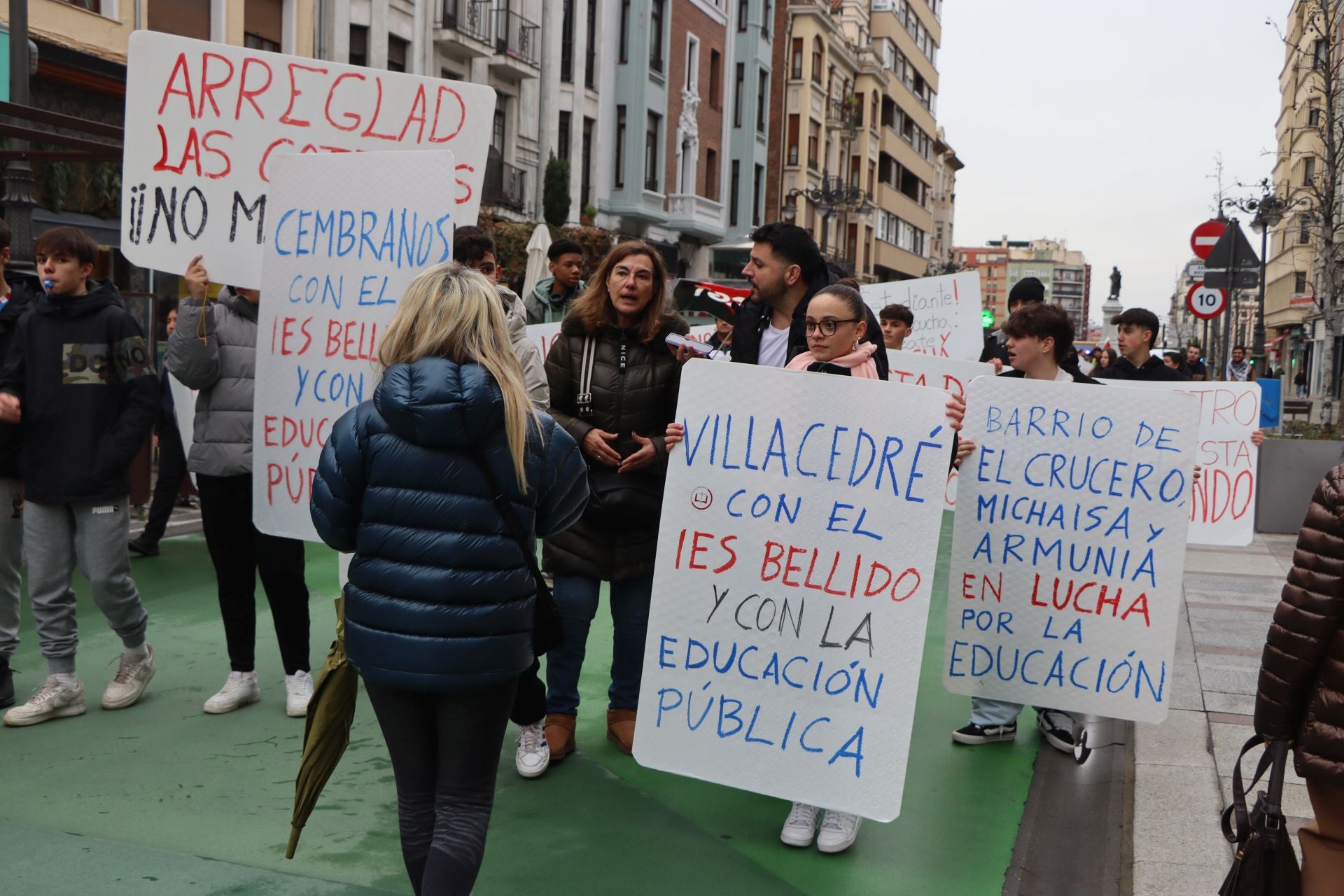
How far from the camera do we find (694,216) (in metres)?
37.0

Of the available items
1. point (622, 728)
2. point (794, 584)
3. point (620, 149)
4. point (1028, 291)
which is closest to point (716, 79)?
point (620, 149)

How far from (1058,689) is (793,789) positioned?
4.66ft

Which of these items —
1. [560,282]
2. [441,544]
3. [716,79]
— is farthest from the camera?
[716,79]

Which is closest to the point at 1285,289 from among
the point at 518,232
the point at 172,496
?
the point at 518,232

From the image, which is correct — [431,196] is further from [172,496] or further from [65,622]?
[172,496]

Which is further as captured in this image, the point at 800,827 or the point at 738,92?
the point at 738,92

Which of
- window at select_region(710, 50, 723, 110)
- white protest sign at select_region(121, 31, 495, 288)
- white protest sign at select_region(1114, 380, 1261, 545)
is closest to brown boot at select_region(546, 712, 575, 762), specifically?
white protest sign at select_region(121, 31, 495, 288)

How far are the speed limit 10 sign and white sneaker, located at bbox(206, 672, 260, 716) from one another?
12.3 metres

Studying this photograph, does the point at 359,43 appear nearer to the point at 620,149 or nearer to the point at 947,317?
the point at 620,149

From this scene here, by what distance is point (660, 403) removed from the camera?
15.4 ft

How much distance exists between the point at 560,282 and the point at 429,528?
161 inches

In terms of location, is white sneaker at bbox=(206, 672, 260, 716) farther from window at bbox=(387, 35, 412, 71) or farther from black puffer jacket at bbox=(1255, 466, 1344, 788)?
window at bbox=(387, 35, 412, 71)

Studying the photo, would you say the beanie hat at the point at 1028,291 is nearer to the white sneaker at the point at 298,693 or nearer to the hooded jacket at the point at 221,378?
the hooded jacket at the point at 221,378

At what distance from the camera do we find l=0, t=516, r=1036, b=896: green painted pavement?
3.75 metres
